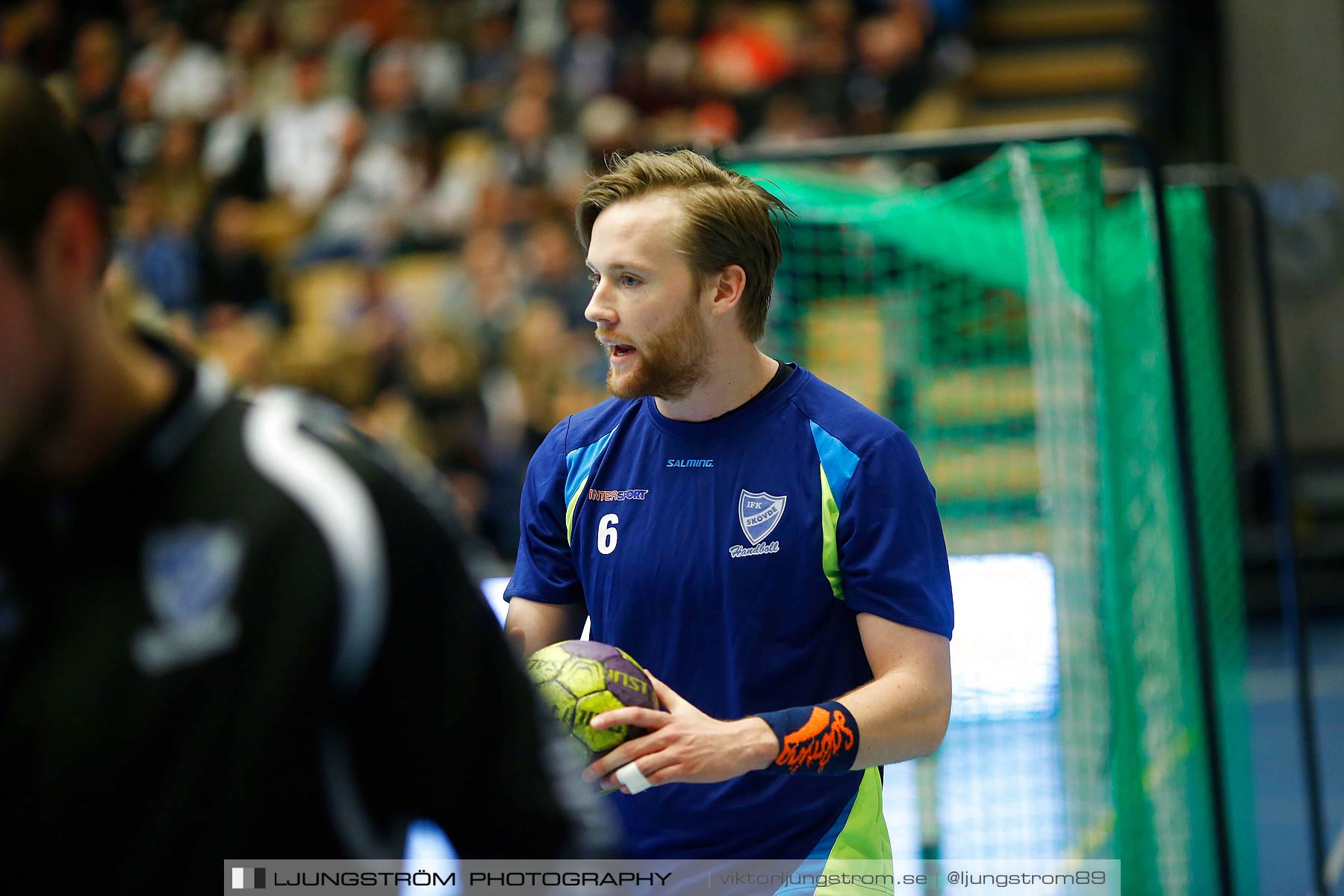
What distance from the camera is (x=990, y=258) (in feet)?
19.8

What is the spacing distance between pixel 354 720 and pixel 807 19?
11.9m

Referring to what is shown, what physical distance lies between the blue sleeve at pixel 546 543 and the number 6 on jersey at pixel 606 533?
0.31 feet

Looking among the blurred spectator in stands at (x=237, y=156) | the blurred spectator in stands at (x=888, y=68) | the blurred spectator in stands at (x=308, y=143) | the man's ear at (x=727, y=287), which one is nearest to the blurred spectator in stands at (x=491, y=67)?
the blurred spectator in stands at (x=308, y=143)

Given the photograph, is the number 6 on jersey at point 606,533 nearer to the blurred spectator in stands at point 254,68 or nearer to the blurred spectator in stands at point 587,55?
the blurred spectator in stands at point 587,55

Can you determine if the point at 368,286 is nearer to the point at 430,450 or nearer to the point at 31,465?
the point at 430,450

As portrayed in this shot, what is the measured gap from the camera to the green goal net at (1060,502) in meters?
4.36

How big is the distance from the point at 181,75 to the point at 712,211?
13.0 meters

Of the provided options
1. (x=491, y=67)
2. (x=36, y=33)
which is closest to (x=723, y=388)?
(x=491, y=67)

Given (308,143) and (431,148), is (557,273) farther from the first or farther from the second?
(308,143)

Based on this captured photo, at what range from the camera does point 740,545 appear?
8.23 ft

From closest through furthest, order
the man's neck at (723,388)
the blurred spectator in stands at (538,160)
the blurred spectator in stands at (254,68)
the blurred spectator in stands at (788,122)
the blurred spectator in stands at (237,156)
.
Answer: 1. the man's neck at (723,388)
2. the blurred spectator in stands at (788,122)
3. the blurred spectator in stands at (538,160)
4. the blurred spectator in stands at (237,156)
5. the blurred spectator in stands at (254,68)

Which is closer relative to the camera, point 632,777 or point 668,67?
point 632,777

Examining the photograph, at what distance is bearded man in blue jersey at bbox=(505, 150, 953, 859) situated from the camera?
7.82ft

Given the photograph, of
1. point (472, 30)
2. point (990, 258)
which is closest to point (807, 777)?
point (990, 258)
